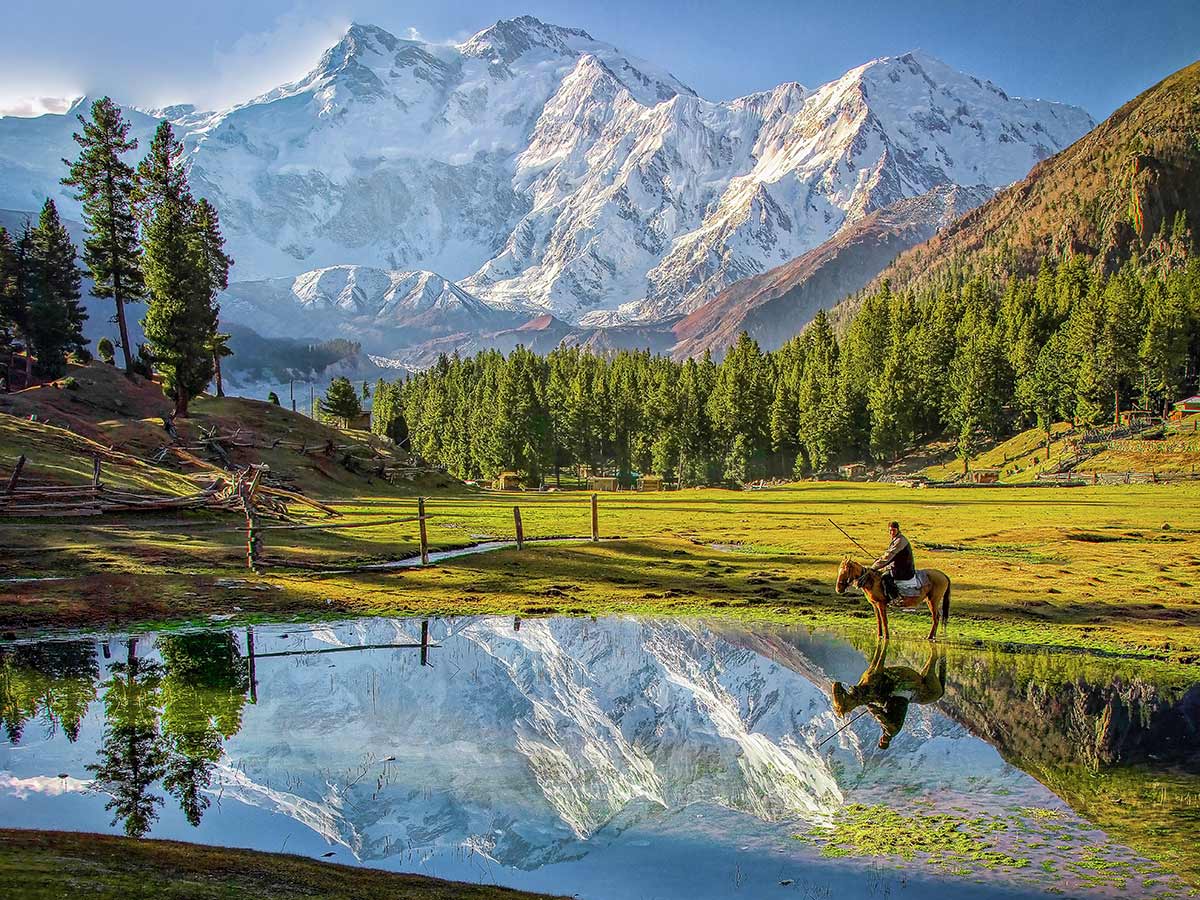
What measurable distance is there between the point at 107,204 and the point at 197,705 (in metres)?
79.4

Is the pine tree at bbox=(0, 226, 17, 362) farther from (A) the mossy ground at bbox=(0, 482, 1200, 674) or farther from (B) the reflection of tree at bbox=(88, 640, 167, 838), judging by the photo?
(B) the reflection of tree at bbox=(88, 640, 167, 838)

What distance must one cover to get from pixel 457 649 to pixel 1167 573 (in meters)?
24.4

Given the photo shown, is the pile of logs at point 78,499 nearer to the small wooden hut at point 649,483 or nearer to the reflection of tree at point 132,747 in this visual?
the reflection of tree at point 132,747

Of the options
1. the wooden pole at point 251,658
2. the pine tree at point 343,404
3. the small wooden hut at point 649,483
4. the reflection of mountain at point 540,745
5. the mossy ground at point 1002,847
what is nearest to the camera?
the mossy ground at point 1002,847

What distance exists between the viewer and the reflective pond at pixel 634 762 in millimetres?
10852

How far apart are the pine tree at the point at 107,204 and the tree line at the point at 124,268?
0.09 meters

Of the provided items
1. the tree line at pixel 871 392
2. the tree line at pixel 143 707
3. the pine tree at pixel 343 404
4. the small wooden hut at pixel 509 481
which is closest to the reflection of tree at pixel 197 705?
the tree line at pixel 143 707

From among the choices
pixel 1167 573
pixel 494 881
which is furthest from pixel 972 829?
pixel 1167 573

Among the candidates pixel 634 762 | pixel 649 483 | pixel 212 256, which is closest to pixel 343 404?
pixel 212 256

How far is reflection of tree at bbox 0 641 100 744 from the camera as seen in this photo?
15.4m

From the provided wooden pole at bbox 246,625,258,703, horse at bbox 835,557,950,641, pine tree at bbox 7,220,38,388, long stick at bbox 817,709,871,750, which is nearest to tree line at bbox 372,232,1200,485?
pine tree at bbox 7,220,38,388

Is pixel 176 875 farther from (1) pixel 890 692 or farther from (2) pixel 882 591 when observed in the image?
(2) pixel 882 591

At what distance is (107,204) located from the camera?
80.4m

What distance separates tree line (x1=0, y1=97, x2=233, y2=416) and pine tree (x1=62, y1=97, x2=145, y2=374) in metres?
0.09
